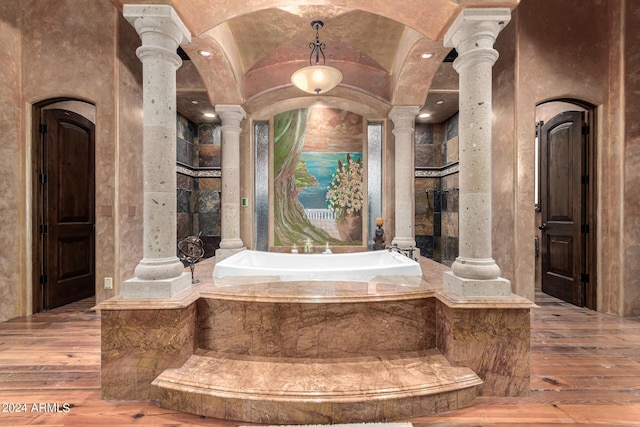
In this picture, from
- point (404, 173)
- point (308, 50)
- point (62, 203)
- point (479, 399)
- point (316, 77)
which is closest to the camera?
point (479, 399)

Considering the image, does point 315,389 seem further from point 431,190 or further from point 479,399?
point 431,190

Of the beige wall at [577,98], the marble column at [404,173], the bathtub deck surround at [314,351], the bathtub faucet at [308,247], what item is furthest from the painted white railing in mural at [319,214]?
the bathtub deck surround at [314,351]

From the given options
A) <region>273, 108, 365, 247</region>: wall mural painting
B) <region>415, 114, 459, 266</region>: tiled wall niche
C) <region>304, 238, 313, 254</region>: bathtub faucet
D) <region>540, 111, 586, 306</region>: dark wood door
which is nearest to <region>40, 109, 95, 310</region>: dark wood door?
<region>273, 108, 365, 247</region>: wall mural painting

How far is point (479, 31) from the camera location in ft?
7.18

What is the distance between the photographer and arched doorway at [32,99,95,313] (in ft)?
12.3

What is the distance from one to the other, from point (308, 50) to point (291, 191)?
186 centimetres

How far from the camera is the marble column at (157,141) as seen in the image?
7.10 ft

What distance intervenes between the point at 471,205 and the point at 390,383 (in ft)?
4.00

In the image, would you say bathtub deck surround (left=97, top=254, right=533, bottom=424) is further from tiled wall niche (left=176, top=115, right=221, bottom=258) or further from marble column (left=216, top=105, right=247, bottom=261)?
tiled wall niche (left=176, top=115, right=221, bottom=258)

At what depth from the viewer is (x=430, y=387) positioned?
1.86 meters

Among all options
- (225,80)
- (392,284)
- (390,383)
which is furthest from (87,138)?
(390,383)

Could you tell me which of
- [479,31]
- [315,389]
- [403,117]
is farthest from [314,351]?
[403,117]

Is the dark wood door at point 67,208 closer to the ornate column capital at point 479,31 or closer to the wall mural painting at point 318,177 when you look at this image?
the wall mural painting at point 318,177

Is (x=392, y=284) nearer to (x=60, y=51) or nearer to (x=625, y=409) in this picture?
(x=625, y=409)
